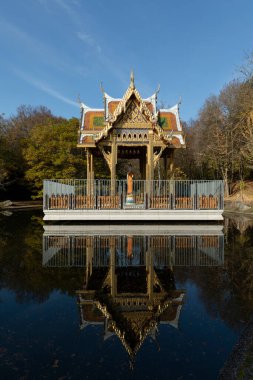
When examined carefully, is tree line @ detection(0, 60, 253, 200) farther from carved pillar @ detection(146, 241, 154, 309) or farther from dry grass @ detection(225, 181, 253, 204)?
carved pillar @ detection(146, 241, 154, 309)

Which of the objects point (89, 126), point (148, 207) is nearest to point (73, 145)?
point (89, 126)

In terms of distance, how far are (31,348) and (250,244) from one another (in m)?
10.0

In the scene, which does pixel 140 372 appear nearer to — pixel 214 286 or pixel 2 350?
pixel 2 350

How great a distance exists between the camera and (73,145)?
34094 millimetres

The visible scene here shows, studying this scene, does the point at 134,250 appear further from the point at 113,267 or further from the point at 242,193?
the point at 242,193

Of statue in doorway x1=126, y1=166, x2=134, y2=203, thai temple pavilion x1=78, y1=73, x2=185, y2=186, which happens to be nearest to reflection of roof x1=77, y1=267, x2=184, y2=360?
statue in doorway x1=126, y1=166, x2=134, y2=203

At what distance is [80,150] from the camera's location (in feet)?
120

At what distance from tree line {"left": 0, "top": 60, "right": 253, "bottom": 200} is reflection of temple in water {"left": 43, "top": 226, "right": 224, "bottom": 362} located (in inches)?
766

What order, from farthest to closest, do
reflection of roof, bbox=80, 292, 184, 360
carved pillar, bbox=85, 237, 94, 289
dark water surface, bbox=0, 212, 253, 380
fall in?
carved pillar, bbox=85, 237, 94, 289
reflection of roof, bbox=80, 292, 184, 360
dark water surface, bbox=0, 212, 253, 380

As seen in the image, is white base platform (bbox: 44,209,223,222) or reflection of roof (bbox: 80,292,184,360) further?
white base platform (bbox: 44,209,223,222)

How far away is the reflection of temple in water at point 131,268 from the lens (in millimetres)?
5043

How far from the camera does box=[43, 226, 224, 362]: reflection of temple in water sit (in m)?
5.04

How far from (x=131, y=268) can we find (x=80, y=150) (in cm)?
2994

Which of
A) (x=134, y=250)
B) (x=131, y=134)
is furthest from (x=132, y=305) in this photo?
(x=131, y=134)
